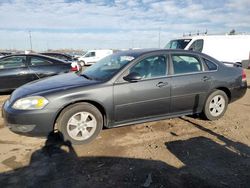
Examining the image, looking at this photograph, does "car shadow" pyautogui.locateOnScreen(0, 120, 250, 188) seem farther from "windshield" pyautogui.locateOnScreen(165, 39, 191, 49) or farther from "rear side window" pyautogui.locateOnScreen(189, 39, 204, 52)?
"rear side window" pyautogui.locateOnScreen(189, 39, 204, 52)

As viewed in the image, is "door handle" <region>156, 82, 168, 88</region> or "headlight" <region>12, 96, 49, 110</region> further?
"door handle" <region>156, 82, 168, 88</region>

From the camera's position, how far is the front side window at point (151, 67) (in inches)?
190

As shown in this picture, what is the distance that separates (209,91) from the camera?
A: 5418 mm

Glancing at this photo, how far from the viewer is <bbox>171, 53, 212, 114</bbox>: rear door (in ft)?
16.5

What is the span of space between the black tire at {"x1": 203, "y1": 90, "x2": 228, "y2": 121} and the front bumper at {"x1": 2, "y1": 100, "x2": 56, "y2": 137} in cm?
317

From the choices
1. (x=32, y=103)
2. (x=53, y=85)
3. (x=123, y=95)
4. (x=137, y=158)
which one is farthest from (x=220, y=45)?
(x=32, y=103)

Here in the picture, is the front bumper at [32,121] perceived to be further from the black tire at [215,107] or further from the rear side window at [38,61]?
the rear side window at [38,61]

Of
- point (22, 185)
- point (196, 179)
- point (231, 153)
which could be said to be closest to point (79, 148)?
point (22, 185)

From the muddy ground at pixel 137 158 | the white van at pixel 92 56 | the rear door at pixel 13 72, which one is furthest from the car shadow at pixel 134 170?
the white van at pixel 92 56

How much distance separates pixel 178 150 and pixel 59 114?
6.58 ft

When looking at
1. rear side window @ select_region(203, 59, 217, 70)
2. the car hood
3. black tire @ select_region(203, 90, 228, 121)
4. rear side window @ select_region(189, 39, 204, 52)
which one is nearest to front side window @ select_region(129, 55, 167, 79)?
the car hood

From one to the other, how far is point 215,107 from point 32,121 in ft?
12.3

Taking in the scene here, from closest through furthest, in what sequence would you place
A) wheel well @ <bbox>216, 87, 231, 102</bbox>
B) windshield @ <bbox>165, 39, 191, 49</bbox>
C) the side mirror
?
1. the side mirror
2. wheel well @ <bbox>216, 87, 231, 102</bbox>
3. windshield @ <bbox>165, 39, 191, 49</bbox>

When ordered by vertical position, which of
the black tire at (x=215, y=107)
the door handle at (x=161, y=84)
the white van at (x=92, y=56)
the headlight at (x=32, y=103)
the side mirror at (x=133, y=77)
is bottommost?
the white van at (x=92, y=56)
